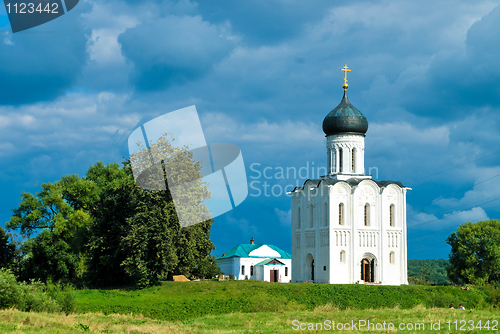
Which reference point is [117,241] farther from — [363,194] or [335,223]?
[363,194]

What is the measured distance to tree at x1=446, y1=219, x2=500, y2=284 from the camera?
49500 mm

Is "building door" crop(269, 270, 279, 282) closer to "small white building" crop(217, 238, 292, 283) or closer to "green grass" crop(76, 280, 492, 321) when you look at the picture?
"small white building" crop(217, 238, 292, 283)

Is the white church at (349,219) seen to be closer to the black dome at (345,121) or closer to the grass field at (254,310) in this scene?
the black dome at (345,121)

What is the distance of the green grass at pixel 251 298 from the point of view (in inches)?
1179

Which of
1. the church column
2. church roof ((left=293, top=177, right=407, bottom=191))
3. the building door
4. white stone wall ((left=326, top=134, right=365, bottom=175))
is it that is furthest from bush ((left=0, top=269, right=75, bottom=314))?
the building door

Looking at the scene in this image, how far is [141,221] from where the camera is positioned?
113ft

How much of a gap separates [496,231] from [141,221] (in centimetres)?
3214

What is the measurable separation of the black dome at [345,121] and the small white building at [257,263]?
863 inches

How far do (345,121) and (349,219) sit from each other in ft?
24.4

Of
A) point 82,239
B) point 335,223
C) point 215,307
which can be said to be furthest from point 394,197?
point 82,239

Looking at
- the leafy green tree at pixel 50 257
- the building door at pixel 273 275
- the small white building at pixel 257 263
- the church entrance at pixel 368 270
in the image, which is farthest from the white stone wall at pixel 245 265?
the leafy green tree at pixel 50 257

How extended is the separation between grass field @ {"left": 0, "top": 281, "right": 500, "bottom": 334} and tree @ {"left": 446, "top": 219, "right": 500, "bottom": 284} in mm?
11137

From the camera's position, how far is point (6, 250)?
4447 centimetres

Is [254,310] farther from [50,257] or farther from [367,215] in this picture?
[50,257]
